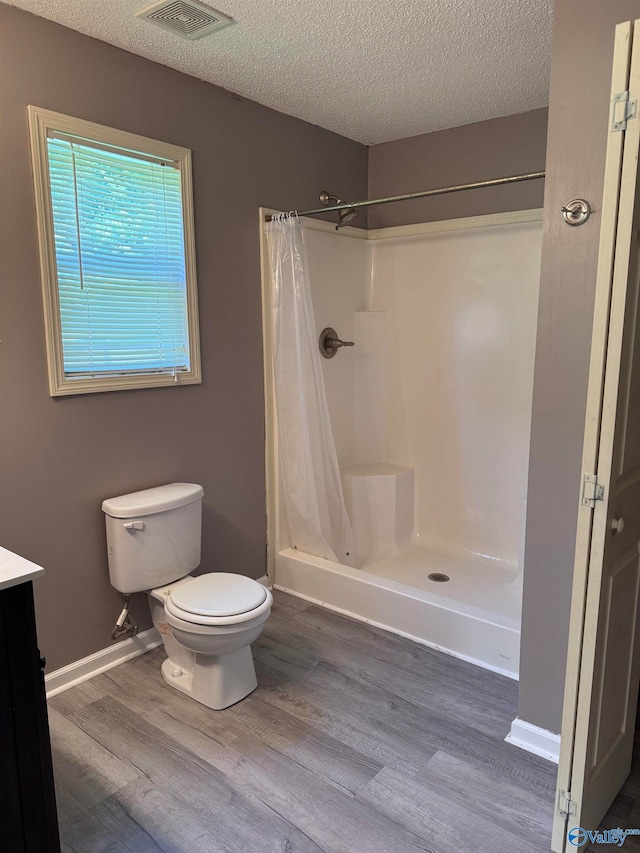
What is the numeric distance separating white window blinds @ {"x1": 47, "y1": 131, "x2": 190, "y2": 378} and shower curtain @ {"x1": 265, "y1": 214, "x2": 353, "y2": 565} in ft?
1.68

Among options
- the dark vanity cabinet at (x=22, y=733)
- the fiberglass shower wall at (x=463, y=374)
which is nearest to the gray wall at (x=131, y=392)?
the fiberglass shower wall at (x=463, y=374)

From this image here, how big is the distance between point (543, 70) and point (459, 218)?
821mm

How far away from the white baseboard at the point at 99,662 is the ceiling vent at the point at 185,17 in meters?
2.29

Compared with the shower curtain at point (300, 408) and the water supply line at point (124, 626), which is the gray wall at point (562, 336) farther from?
the water supply line at point (124, 626)

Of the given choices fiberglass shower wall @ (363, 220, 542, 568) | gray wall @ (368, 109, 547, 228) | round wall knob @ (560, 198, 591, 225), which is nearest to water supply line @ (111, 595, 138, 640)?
fiberglass shower wall @ (363, 220, 542, 568)

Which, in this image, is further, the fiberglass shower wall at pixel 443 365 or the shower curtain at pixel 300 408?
the fiberglass shower wall at pixel 443 365

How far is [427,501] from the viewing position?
11.3 ft

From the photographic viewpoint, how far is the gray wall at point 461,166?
2.85m

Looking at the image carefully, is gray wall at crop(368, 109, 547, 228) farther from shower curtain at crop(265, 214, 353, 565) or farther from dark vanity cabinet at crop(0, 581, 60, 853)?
dark vanity cabinet at crop(0, 581, 60, 853)

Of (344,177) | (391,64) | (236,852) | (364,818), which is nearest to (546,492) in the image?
(364,818)

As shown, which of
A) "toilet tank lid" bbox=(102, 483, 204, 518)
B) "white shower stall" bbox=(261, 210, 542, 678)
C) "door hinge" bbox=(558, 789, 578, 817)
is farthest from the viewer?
"white shower stall" bbox=(261, 210, 542, 678)

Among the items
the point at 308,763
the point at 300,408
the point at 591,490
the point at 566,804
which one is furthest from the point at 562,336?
the point at 308,763

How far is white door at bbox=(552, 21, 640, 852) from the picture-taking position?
1.27 meters

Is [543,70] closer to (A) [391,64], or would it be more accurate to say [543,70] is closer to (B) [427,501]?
(A) [391,64]
